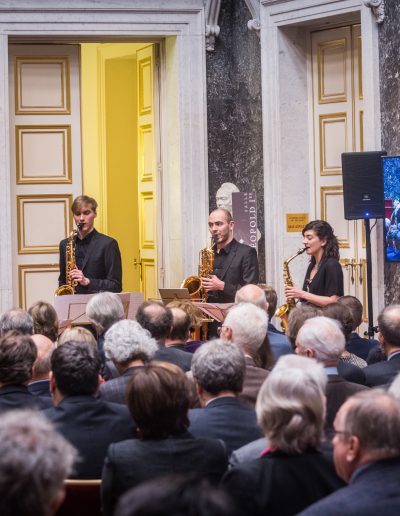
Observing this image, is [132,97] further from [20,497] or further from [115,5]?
[20,497]

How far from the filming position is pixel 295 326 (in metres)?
5.12

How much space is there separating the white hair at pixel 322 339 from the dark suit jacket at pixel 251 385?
236 millimetres

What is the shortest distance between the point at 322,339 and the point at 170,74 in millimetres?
5642

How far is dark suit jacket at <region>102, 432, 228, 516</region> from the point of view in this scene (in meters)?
3.03

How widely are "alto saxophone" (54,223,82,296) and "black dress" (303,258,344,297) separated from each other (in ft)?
6.20

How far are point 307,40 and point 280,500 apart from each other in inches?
279

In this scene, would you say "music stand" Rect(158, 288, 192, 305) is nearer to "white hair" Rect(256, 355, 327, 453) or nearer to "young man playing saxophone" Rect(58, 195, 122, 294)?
"young man playing saxophone" Rect(58, 195, 122, 294)

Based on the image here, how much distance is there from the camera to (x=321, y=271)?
7.41 metres

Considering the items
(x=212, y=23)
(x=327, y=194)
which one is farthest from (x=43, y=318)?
(x=212, y=23)

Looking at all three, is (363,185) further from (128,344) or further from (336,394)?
(336,394)

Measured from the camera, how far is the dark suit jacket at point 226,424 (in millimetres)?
3527

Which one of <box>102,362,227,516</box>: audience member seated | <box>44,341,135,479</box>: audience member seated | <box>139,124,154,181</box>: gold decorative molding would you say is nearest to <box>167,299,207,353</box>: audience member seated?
<box>44,341,135,479</box>: audience member seated

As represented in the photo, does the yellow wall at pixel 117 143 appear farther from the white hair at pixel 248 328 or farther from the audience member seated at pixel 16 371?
the audience member seated at pixel 16 371

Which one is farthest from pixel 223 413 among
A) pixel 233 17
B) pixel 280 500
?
pixel 233 17
